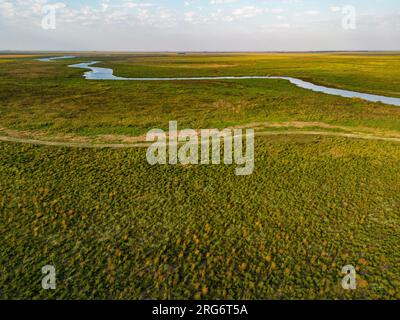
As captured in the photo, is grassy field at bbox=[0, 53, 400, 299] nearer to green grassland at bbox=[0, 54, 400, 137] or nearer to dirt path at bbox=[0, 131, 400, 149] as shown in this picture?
dirt path at bbox=[0, 131, 400, 149]

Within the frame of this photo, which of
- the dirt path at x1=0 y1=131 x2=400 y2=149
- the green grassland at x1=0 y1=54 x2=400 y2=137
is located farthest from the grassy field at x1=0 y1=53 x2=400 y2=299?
the green grassland at x1=0 y1=54 x2=400 y2=137

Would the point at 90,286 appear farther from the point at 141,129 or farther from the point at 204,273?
the point at 141,129

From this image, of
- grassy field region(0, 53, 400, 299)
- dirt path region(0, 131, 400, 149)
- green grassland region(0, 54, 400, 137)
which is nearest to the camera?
grassy field region(0, 53, 400, 299)

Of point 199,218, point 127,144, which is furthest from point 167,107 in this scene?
point 199,218

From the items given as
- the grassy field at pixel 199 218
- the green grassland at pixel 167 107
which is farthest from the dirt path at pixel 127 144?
the green grassland at pixel 167 107

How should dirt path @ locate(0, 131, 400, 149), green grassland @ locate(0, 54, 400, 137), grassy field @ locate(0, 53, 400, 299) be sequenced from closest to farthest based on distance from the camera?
grassy field @ locate(0, 53, 400, 299), dirt path @ locate(0, 131, 400, 149), green grassland @ locate(0, 54, 400, 137)

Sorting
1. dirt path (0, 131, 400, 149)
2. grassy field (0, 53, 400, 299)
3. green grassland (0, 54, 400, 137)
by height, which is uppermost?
green grassland (0, 54, 400, 137)

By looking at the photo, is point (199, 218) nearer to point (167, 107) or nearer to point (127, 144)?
point (127, 144)

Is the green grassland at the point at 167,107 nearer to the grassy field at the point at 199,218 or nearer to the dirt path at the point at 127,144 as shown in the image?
the grassy field at the point at 199,218
